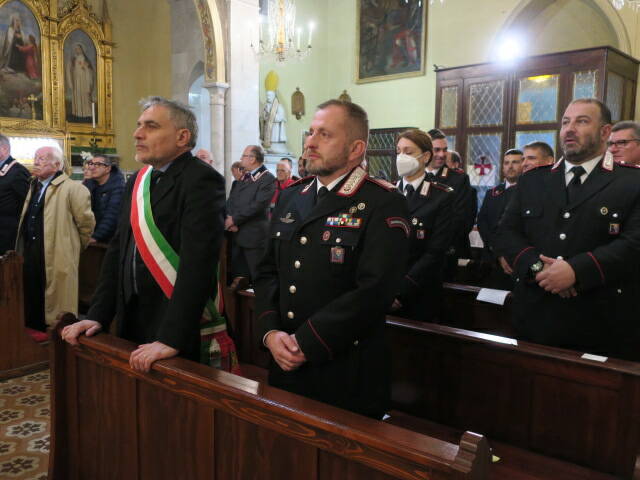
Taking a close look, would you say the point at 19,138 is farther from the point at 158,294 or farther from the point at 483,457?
the point at 483,457

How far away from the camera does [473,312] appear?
3012 millimetres

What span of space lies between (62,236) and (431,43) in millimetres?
8353

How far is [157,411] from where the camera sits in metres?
1.74

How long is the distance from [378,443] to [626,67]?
27.6 feet

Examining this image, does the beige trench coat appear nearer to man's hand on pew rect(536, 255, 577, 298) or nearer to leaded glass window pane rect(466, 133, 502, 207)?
man's hand on pew rect(536, 255, 577, 298)

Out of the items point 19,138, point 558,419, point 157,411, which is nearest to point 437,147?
point 558,419

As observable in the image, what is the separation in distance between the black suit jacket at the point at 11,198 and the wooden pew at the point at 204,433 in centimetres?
276

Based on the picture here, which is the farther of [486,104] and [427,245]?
[486,104]

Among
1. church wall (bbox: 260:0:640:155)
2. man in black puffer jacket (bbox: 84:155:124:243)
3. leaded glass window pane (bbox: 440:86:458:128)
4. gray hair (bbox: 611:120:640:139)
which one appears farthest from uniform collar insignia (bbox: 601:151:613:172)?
church wall (bbox: 260:0:640:155)

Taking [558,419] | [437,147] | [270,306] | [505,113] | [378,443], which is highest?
[505,113]

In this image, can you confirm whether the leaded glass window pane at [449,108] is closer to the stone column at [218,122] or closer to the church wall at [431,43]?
the church wall at [431,43]

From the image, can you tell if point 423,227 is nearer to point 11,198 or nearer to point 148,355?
point 148,355

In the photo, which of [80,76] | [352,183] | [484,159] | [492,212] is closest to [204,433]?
[352,183]

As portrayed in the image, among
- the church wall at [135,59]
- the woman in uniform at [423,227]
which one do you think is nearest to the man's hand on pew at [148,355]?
the woman in uniform at [423,227]
